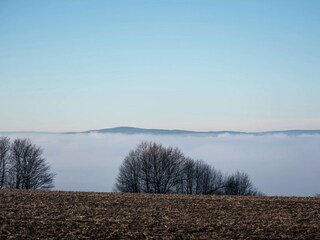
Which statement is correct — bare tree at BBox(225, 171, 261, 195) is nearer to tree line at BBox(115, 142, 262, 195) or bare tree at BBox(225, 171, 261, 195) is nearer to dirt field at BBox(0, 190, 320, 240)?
tree line at BBox(115, 142, 262, 195)

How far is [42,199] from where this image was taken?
2592cm

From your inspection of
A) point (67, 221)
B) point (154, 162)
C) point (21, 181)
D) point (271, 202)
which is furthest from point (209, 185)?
point (67, 221)

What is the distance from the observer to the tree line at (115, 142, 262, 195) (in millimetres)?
88562

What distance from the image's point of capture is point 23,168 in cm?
9512

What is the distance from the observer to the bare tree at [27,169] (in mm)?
92312

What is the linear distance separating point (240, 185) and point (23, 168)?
153 ft

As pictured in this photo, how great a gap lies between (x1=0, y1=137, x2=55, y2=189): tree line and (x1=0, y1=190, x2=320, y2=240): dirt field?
223 feet

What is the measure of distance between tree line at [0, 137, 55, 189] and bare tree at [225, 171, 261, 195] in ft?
119

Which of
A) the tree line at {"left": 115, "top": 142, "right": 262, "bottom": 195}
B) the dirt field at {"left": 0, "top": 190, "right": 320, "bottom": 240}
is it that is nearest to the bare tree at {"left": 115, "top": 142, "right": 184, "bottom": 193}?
the tree line at {"left": 115, "top": 142, "right": 262, "bottom": 195}

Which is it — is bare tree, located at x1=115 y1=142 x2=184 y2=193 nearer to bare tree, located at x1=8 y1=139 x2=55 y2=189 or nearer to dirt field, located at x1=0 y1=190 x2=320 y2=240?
bare tree, located at x1=8 y1=139 x2=55 y2=189

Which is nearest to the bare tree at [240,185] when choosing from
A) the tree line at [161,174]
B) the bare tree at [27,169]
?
the tree line at [161,174]

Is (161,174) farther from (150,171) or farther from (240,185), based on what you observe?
(240,185)

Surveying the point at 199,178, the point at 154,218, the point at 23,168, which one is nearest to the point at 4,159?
the point at 23,168

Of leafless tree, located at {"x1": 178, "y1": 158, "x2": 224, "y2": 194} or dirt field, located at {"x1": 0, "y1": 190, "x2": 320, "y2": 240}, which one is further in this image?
leafless tree, located at {"x1": 178, "y1": 158, "x2": 224, "y2": 194}
